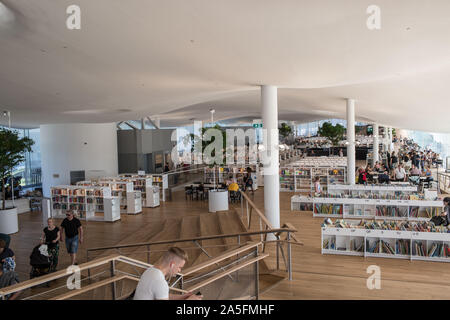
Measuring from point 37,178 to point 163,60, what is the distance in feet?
60.4

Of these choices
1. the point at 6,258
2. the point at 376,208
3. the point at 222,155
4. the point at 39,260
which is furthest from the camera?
the point at 222,155

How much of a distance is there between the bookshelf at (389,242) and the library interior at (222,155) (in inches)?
0.9

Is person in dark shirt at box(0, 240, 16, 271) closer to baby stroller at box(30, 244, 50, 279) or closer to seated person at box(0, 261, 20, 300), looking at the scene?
seated person at box(0, 261, 20, 300)

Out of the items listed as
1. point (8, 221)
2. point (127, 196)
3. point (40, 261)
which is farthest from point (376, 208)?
point (8, 221)

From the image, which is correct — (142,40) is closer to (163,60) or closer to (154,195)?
(163,60)

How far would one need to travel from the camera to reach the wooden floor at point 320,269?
4.98 m

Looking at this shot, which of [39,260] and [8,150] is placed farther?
[8,150]

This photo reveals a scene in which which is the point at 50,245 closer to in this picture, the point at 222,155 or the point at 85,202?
the point at 85,202

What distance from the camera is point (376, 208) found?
9.86 metres

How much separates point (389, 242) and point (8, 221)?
10.7 m

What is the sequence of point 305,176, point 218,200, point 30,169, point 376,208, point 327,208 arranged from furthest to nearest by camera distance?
point 30,169 → point 305,176 → point 218,200 → point 327,208 → point 376,208

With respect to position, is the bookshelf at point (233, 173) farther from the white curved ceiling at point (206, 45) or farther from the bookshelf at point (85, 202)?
the white curved ceiling at point (206, 45)

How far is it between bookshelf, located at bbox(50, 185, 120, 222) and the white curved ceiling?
3.83 metres

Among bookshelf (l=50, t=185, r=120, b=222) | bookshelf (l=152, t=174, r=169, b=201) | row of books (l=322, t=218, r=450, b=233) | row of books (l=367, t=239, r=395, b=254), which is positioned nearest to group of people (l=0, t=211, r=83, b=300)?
bookshelf (l=50, t=185, r=120, b=222)
